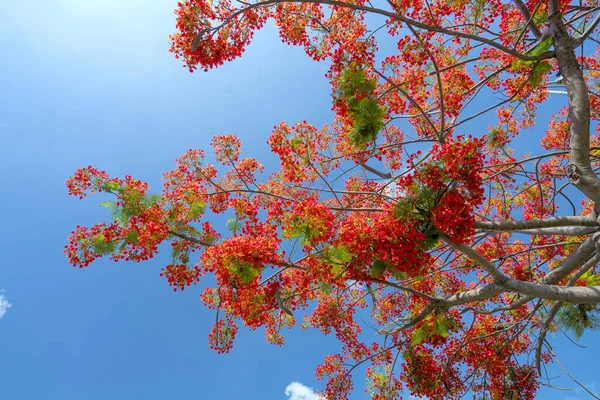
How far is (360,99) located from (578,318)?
5332 mm

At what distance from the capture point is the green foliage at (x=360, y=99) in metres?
4.90

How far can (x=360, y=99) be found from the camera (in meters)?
4.94

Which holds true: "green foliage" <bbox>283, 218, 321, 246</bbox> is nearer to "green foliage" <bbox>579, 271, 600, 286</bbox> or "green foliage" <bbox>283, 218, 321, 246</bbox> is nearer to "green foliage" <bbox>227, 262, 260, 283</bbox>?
"green foliage" <bbox>227, 262, 260, 283</bbox>

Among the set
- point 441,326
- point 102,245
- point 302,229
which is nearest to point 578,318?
point 441,326

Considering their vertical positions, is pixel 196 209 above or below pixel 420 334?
above

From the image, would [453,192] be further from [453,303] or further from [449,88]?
[449,88]

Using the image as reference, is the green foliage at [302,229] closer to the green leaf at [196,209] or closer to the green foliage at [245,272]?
the green foliage at [245,272]

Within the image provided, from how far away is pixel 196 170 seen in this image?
672 cm

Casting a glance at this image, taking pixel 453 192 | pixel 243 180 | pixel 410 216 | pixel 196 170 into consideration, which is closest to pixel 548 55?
pixel 453 192

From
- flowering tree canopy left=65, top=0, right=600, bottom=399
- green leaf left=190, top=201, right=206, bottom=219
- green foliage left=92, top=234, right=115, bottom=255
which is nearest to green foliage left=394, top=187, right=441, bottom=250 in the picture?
flowering tree canopy left=65, top=0, right=600, bottom=399

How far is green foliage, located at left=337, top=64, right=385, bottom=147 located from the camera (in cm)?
490

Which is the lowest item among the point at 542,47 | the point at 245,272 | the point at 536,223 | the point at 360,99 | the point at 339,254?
the point at 245,272

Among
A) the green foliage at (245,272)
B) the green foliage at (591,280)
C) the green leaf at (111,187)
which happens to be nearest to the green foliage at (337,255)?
the green foliage at (245,272)

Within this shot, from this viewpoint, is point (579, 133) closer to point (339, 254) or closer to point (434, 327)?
point (339, 254)
